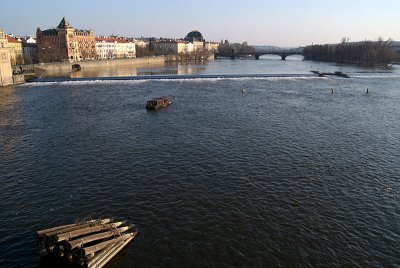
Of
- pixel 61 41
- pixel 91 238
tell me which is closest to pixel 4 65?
pixel 91 238

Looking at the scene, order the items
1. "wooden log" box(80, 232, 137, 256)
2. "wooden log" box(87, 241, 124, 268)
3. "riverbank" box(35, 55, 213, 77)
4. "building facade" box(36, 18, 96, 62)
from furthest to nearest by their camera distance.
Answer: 1. "building facade" box(36, 18, 96, 62)
2. "riverbank" box(35, 55, 213, 77)
3. "wooden log" box(87, 241, 124, 268)
4. "wooden log" box(80, 232, 137, 256)

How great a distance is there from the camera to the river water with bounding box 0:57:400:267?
71.2 ft

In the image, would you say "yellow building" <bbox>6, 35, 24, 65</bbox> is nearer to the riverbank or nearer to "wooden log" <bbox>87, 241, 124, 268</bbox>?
the riverbank

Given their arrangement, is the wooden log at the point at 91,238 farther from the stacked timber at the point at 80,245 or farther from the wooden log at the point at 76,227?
the wooden log at the point at 76,227

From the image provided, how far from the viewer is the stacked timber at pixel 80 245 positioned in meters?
19.3

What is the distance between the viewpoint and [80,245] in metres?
19.4

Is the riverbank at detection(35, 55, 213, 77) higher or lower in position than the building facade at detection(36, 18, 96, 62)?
lower

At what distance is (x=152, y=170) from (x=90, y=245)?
42.8 feet

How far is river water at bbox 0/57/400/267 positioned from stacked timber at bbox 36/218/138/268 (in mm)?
896

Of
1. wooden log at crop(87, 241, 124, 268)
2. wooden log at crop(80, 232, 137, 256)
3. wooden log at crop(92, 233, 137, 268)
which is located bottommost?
wooden log at crop(92, 233, 137, 268)

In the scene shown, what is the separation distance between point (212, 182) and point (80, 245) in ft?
44.7

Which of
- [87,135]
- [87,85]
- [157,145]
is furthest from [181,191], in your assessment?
[87,85]

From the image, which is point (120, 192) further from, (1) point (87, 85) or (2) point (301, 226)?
(1) point (87, 85)

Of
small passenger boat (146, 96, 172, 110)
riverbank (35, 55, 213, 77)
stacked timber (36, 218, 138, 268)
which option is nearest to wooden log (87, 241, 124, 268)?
stacked timber (36, 218, 138, 268)
